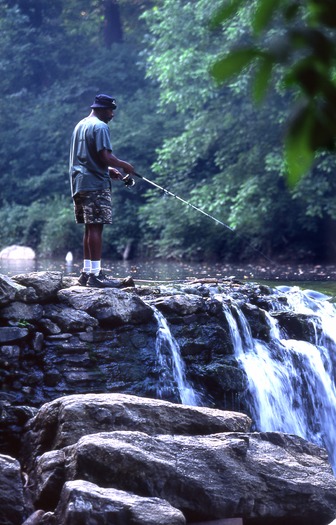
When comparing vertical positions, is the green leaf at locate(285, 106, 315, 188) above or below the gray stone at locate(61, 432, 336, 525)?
above

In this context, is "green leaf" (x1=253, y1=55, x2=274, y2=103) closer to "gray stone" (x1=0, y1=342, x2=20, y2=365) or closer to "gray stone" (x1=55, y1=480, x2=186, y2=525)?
"gray stone" (x1=55, y1=480, x2=186, y2=525)

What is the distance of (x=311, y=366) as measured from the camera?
37.1 feet

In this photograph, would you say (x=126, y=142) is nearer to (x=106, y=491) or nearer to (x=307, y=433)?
(x=307, y=433)

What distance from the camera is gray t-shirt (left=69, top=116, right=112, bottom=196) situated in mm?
10094

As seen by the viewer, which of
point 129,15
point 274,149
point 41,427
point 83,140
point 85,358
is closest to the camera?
point 41,427

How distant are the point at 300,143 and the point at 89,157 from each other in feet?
26.8

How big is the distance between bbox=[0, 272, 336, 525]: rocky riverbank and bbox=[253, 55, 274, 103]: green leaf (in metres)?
4.42

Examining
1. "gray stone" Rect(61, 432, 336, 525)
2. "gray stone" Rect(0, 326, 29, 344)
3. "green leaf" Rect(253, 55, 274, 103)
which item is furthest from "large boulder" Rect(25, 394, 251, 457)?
"green leaf" Rect(253, 55, 274, 103)

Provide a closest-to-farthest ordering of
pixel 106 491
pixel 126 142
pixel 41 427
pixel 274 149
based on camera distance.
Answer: pixel 106 491, pixel 41 427, pixel 274 149, pixel 126 142

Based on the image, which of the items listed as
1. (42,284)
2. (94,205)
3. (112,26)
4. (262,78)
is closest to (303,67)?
(262,78)

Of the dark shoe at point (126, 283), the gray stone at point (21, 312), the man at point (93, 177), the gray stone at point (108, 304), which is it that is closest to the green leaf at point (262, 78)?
the gray stone at point (21, 312)

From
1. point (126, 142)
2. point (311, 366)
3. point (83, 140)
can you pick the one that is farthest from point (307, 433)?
point (126, 142)

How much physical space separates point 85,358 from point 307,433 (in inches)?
101

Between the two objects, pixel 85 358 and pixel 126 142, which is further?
pixel 126 142
